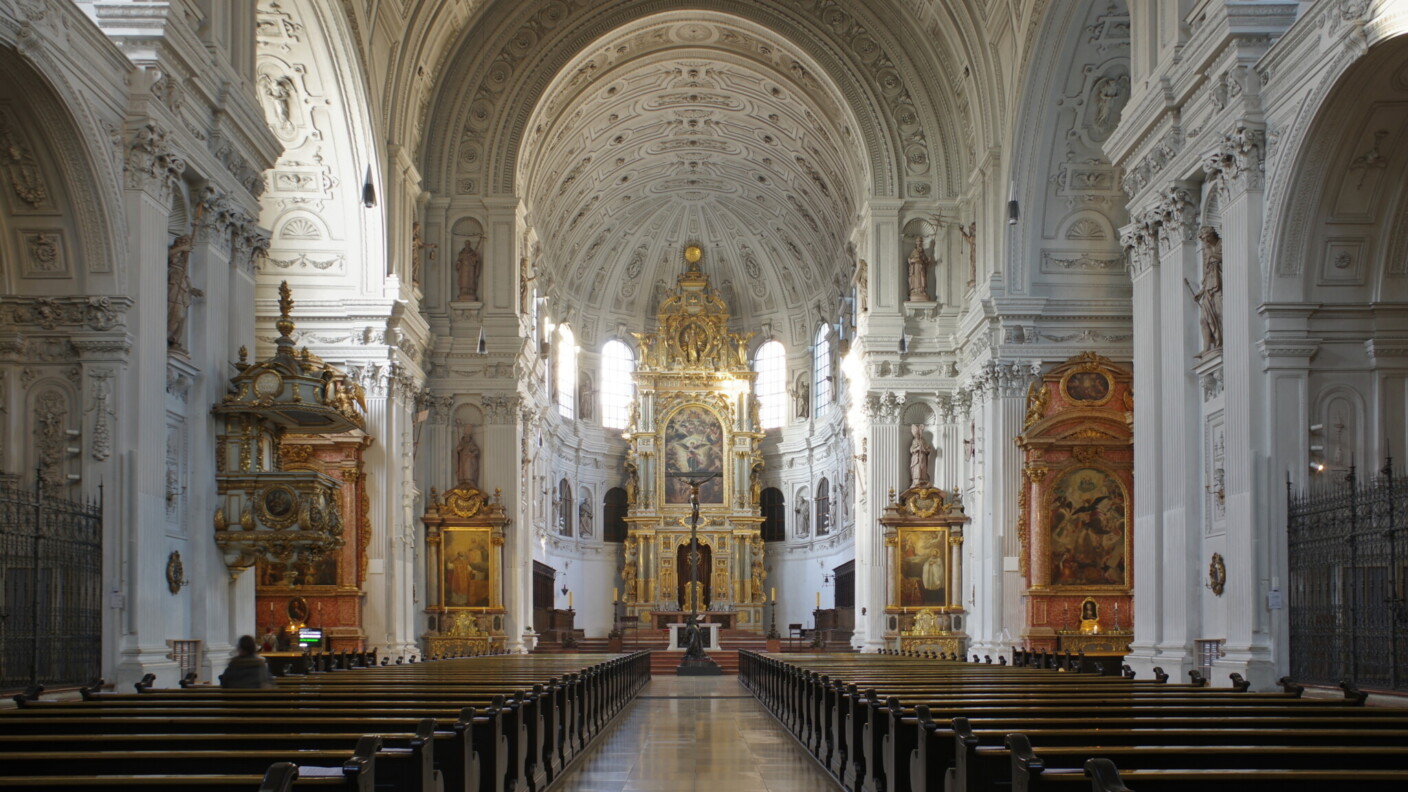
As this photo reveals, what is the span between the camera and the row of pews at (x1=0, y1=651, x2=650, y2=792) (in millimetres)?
5656

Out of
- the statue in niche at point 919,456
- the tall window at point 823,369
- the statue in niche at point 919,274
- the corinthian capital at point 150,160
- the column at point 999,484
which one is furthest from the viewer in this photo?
the tall window at point 823,369

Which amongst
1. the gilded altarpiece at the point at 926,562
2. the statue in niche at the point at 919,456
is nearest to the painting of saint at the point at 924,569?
the gilded altarpiece at the point at 926,562

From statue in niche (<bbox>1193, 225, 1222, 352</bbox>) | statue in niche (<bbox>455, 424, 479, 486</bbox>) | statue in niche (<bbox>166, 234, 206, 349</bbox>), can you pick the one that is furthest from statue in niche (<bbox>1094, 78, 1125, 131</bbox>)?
statue in niche (<bbox>166, 234, 206, 349</bbox>)

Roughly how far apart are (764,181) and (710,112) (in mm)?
5092

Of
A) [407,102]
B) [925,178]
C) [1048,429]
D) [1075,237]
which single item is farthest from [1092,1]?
[407,102]

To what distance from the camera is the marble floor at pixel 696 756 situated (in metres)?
12.0

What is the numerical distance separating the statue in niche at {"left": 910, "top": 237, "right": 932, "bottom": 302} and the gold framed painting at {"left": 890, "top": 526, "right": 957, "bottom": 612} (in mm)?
5453

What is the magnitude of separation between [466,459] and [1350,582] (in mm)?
21863

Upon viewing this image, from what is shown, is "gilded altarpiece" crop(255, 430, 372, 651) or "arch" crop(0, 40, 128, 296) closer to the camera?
"arch" crop(0, 40, 128, 296)

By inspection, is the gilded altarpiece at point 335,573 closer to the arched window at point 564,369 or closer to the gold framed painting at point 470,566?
the gold framed painting at point 470,566

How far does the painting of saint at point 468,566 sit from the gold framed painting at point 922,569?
883 cm

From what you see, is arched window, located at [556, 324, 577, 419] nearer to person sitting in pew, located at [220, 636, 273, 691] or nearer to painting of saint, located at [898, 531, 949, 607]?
painting of saint, located at [898, 531, 949, 607]

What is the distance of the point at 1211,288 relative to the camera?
16.3 metres

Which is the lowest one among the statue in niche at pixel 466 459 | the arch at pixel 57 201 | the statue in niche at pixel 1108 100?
the statue in niche at pixel 466 459
